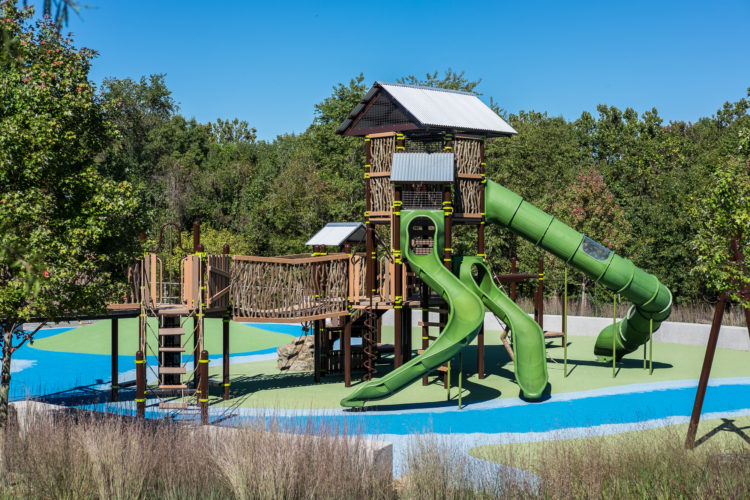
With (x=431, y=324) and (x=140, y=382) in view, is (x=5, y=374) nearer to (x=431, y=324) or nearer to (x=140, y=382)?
(x=140, y=382)

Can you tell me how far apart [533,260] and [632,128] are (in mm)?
22853

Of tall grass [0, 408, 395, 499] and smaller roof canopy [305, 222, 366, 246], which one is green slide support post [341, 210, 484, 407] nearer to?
smaller roof canopy [305, 222, 366, 246]

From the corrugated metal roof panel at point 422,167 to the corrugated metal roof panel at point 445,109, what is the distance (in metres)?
0.79

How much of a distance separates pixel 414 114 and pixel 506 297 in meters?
4.77

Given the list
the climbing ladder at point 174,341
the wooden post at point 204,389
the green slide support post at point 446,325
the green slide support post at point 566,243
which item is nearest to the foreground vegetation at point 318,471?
the wooden post at point 204,389

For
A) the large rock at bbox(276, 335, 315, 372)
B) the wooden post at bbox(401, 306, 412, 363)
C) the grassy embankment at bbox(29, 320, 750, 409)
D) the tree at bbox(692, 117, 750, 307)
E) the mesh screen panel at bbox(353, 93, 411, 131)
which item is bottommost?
the grassy embankment at bbox(29, 320, 750, 409)

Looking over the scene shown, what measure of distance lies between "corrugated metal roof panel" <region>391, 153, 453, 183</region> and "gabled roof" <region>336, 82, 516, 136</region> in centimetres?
74

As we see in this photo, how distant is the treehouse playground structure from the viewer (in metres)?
14.6

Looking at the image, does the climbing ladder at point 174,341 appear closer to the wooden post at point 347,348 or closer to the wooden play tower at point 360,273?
the wooden play tower at point 360,273

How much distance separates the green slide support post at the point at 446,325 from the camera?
1410 cm

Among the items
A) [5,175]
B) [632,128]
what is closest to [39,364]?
[5,175]

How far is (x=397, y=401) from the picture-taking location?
15.7m

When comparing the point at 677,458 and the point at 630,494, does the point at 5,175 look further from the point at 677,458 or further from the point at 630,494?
the point at 677,458

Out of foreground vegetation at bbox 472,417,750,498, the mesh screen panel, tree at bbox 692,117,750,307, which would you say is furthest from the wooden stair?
tree at bbox 692,117,750,307
